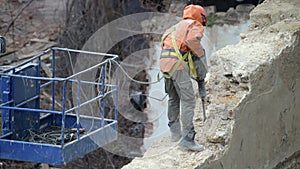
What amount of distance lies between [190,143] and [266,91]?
1.12 metres

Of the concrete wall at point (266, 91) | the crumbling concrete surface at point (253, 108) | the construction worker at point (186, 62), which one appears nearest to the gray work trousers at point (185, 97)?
the construction worker at point (186, 62)

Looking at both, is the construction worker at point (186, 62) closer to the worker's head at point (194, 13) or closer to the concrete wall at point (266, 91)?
the worker's head at point (194, 13)

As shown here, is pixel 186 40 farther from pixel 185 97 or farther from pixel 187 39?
pixel 185 97

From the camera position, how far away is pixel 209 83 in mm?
6574

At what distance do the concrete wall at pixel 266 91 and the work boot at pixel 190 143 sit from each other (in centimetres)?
22

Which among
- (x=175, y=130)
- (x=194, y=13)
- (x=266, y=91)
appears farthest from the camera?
(x=266, y=91)

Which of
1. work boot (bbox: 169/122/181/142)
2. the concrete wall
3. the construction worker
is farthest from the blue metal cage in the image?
the construction worker

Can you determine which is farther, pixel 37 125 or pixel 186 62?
pixel 37 125

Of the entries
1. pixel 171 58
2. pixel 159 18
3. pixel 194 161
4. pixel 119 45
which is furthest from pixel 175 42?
pixel 119 45

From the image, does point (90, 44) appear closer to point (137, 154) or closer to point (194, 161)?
point (137, 154)

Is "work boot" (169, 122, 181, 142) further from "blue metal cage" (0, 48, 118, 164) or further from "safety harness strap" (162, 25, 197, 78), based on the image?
"blue metal cage" (0, 48, 118, 164)

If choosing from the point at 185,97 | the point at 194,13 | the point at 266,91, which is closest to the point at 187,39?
the point at 194,13

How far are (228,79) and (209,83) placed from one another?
19 centimetres

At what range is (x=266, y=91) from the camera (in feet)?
21.9
